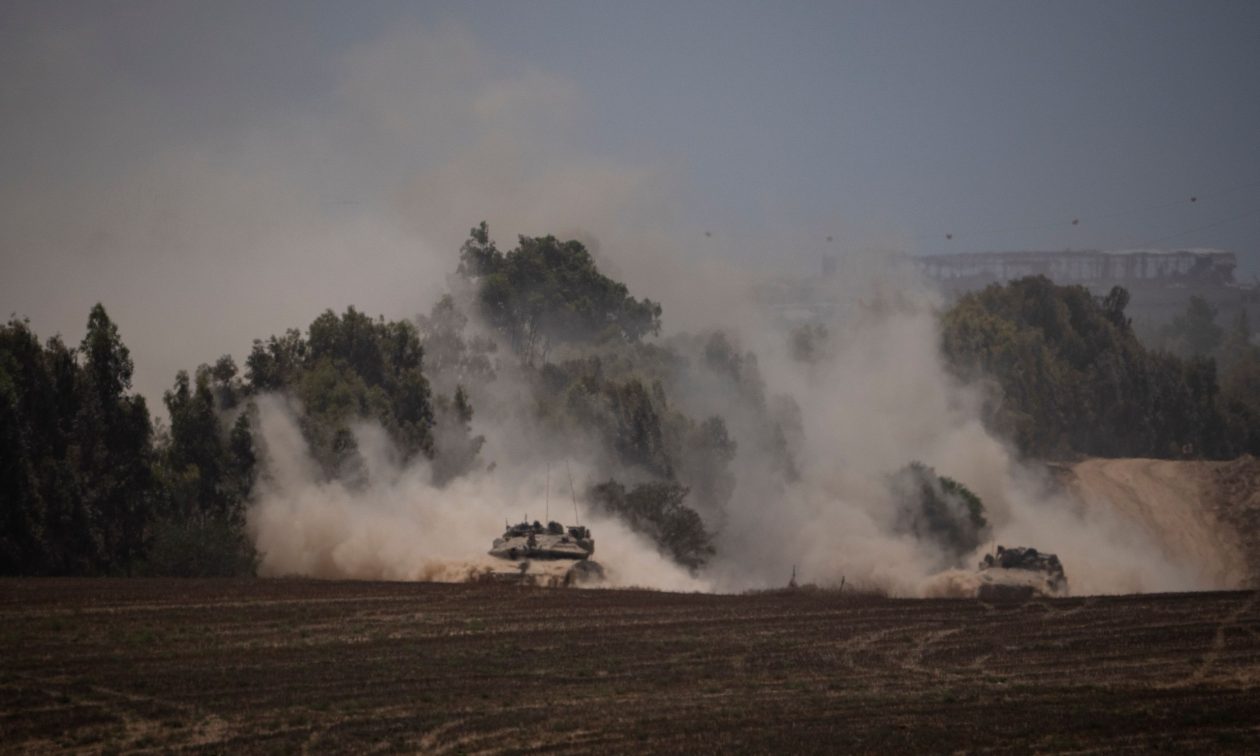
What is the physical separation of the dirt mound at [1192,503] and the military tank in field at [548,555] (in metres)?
47.1

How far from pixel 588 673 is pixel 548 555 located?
20.1m

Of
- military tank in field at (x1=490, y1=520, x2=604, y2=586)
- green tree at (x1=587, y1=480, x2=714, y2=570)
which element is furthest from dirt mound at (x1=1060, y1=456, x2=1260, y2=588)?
military tank in field at (x1=490, y1=520, x2=604, y2=586)

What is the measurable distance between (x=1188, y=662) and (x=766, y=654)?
9.75 metres

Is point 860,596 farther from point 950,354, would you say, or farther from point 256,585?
point 950,354

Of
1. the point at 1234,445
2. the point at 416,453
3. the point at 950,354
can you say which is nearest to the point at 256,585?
the point at 416,453

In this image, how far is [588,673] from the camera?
1372 inches

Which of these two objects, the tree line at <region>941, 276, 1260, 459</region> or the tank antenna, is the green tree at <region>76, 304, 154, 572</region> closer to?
the tank antenna

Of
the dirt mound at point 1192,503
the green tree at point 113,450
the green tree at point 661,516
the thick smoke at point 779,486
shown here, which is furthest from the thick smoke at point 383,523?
the dirt mound at point 1192,503

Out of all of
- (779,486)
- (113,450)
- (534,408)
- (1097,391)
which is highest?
(1097,391)

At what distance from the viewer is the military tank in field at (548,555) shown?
53500 mm

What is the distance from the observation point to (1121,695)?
33344 mm

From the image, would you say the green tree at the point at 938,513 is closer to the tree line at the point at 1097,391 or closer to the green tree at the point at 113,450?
the tree line at the point at 1097,391

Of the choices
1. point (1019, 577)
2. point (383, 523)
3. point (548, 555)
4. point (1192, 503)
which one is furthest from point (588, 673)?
point (1192, 503)

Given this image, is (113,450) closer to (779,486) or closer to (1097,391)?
(779,486)
